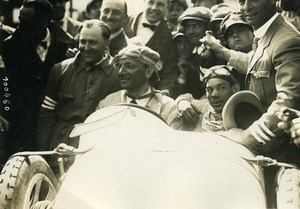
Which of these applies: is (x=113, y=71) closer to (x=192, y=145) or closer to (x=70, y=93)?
(x=70, y=93)

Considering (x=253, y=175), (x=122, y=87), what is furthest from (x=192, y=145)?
(x=122, y=87)

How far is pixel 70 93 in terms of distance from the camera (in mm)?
6590

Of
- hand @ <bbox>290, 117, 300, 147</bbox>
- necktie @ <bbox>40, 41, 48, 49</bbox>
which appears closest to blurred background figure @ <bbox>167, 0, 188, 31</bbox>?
necktie @ <bbox>40, 41, 48, 49</bbox>

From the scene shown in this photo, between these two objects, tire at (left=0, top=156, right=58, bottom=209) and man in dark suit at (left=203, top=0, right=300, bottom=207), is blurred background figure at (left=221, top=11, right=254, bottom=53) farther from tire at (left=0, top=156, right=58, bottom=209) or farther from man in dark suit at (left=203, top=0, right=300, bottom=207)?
tire at (left=0, top=156, right=58, bottom=209)

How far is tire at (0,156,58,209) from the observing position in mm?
5723

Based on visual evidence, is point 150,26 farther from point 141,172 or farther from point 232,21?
point 141,172

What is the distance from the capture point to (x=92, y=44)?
656 cm

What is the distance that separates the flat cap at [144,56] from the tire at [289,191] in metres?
1.29

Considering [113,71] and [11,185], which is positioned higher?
[113,71]

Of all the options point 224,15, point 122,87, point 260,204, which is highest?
point 224,15

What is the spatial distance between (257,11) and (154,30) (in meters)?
0.78

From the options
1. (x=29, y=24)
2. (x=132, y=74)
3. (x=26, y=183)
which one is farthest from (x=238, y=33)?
(x=26, y=183)

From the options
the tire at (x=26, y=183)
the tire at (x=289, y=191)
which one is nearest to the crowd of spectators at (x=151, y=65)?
the tire at (x=26, y=183)

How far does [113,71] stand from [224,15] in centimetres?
87
